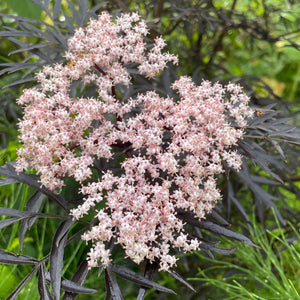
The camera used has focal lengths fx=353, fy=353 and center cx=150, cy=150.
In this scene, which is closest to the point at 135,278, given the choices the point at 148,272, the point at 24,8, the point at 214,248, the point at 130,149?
the point at 148,272

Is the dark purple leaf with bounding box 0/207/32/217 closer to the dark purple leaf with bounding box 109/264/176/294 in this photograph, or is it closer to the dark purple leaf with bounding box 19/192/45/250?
the dark purple leaf with bounding box 19/192/45/250

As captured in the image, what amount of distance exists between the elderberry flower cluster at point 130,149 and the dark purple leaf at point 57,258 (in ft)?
0.16

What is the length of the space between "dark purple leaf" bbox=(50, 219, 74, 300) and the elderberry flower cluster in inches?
2.0

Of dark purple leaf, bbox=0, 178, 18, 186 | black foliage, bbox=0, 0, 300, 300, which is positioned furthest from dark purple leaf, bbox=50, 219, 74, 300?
dark purple leaf, bbox=0, 178, 18, 186

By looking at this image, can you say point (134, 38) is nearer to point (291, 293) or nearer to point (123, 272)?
point (123, 272)

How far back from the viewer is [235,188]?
1167 millimetres

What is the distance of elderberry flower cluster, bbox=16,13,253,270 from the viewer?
58cm

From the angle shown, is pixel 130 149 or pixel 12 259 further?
pixel 130 149

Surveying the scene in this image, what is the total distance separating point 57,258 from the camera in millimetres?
601

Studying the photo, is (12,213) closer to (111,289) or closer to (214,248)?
(111,289)

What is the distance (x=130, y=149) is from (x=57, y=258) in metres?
0.26

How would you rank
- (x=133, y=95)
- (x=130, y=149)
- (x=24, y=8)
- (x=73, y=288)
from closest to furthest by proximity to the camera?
(x=73, y=288), (x=130, y=149), (x=133, y=95), (x=24, y=8)

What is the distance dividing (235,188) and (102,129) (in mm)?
651

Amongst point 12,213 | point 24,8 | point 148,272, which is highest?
point 24,8
